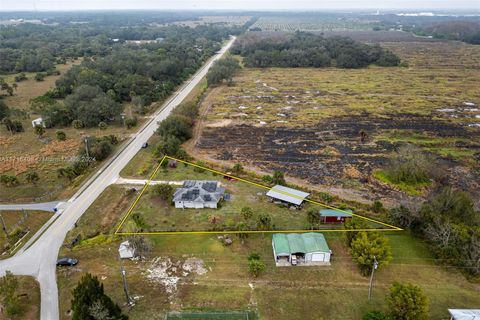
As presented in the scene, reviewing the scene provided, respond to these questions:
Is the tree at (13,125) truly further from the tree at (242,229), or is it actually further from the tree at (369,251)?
the tree at (369,251)

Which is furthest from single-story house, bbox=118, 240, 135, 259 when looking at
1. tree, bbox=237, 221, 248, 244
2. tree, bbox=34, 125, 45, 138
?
tree, bbox=34, 125, 45, 138

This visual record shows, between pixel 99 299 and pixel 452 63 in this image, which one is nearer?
pixel 99 299

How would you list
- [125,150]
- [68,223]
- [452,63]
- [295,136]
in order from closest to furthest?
[68,223] < [125,150] < [295,136] < [452,63]

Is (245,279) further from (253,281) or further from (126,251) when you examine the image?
(126,251)

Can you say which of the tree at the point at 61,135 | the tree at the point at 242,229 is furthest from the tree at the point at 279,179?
the tree at the point at 61,135

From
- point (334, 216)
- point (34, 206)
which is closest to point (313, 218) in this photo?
point (334, 216)

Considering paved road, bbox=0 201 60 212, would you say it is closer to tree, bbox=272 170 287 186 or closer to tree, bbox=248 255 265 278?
tree, bbox=248 255 265 278

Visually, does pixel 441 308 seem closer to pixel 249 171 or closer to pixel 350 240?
pixel 350 240

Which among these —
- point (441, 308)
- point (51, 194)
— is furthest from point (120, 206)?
point (441, 308)
